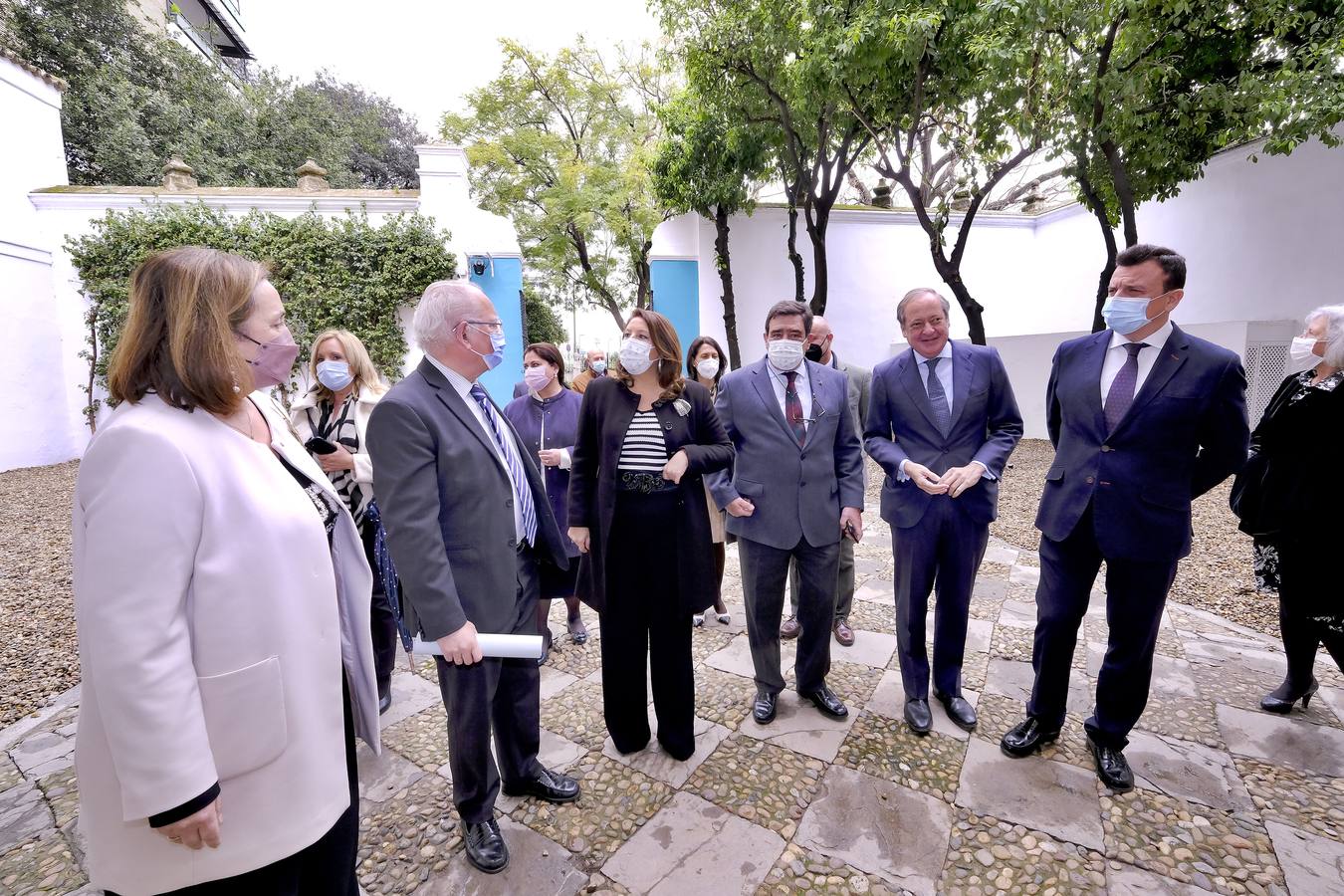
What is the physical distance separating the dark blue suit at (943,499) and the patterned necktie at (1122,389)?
408 millimetres

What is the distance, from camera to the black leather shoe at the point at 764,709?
2889 mm

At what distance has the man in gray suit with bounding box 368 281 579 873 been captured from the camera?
5.94 feet

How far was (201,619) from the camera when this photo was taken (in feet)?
3.62

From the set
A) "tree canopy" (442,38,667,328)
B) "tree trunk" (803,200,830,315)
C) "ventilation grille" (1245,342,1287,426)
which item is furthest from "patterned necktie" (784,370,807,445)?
"tree canopy" (442,38,667,328)

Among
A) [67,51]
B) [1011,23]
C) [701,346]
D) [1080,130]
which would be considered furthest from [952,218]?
[67,51]

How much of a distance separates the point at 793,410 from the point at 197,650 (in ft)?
7.81

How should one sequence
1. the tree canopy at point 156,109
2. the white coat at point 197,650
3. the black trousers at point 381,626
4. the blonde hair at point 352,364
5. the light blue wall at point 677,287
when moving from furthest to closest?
A: the tree canopy at point 156,109
the light blue wall at point 677,287
the blonde hair at point 352,364
the black trousers at point 381,626
the white coat at point 197,650

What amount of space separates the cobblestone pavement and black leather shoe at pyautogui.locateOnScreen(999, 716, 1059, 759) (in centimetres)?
5

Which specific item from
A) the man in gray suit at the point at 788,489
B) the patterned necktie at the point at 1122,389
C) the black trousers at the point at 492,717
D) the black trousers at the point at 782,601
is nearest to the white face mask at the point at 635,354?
the man in gray suit at the point at 788,489

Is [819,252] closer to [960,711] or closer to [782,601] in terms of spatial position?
[782,601]

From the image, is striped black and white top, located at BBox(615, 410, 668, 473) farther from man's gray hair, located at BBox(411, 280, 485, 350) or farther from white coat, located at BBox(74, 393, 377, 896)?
white coat, located at BBox(74, 393, 377, 896)

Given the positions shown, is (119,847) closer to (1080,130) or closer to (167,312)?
(167,312)

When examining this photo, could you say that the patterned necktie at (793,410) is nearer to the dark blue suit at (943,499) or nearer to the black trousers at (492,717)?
the dark blue suit at (943,499)

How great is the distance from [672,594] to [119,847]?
1806 mm
